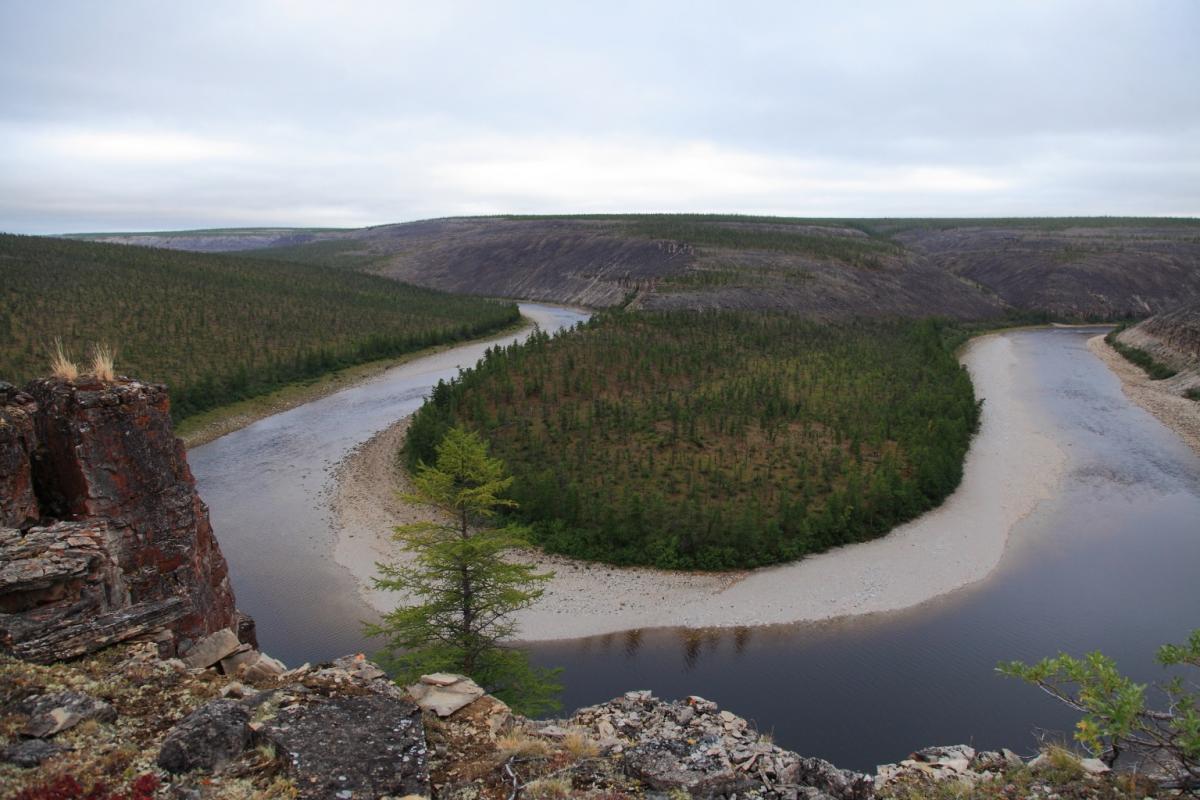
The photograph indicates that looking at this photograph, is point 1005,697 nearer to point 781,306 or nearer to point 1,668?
point 1,668

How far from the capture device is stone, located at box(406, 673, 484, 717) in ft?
32.0

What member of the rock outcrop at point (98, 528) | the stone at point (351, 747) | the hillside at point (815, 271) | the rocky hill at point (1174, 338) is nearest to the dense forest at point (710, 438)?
the rock outcrop at point (98, 528)

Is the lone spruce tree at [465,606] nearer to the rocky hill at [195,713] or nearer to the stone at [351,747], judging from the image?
the rocky hill at [195,713]

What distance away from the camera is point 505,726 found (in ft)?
31.3

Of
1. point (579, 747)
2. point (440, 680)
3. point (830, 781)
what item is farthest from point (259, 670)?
point (830, 781)

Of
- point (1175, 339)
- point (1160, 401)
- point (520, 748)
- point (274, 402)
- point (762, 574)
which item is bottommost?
point (762, 574)

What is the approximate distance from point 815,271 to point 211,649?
91.0 m

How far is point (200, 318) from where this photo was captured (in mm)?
60938

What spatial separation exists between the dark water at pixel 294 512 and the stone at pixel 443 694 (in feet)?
38.3

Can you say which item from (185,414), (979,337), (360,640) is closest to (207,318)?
(185,414)

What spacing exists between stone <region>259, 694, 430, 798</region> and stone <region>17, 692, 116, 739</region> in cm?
184

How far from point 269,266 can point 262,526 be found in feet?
266

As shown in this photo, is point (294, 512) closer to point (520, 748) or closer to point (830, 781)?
point (520, 748)

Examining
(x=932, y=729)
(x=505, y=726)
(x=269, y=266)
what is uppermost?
(x=269, y=266)
